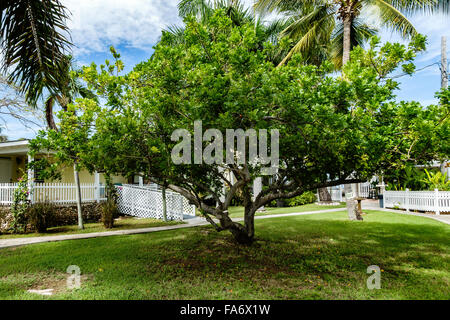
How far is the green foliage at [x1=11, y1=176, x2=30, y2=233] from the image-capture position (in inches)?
434

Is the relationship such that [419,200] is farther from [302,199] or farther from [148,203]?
[148,203]

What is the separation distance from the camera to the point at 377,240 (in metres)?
8.29

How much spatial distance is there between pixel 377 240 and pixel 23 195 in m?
12.5

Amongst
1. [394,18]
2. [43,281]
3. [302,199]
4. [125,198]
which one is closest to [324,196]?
[302,199]

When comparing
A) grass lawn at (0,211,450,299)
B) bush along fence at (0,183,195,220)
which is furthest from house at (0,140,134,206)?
grass lawn at (0,211,450,299)

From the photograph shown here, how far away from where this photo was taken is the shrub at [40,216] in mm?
10867

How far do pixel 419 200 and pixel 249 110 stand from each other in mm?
13948

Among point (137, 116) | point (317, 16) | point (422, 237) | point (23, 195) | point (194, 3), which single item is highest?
point (194, 3)

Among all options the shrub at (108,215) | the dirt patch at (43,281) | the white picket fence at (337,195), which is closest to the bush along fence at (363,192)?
the white picket fence at (337,195)

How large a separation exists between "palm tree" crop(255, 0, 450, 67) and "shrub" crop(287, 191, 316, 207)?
9113mm

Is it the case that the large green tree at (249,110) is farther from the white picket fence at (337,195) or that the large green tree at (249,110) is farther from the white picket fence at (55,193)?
the white picket fence at (337,195)

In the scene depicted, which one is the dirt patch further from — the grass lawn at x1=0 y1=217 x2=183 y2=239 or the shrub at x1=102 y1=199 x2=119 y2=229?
the shrub at x1=102 y1=199 x2=119 y2=229
